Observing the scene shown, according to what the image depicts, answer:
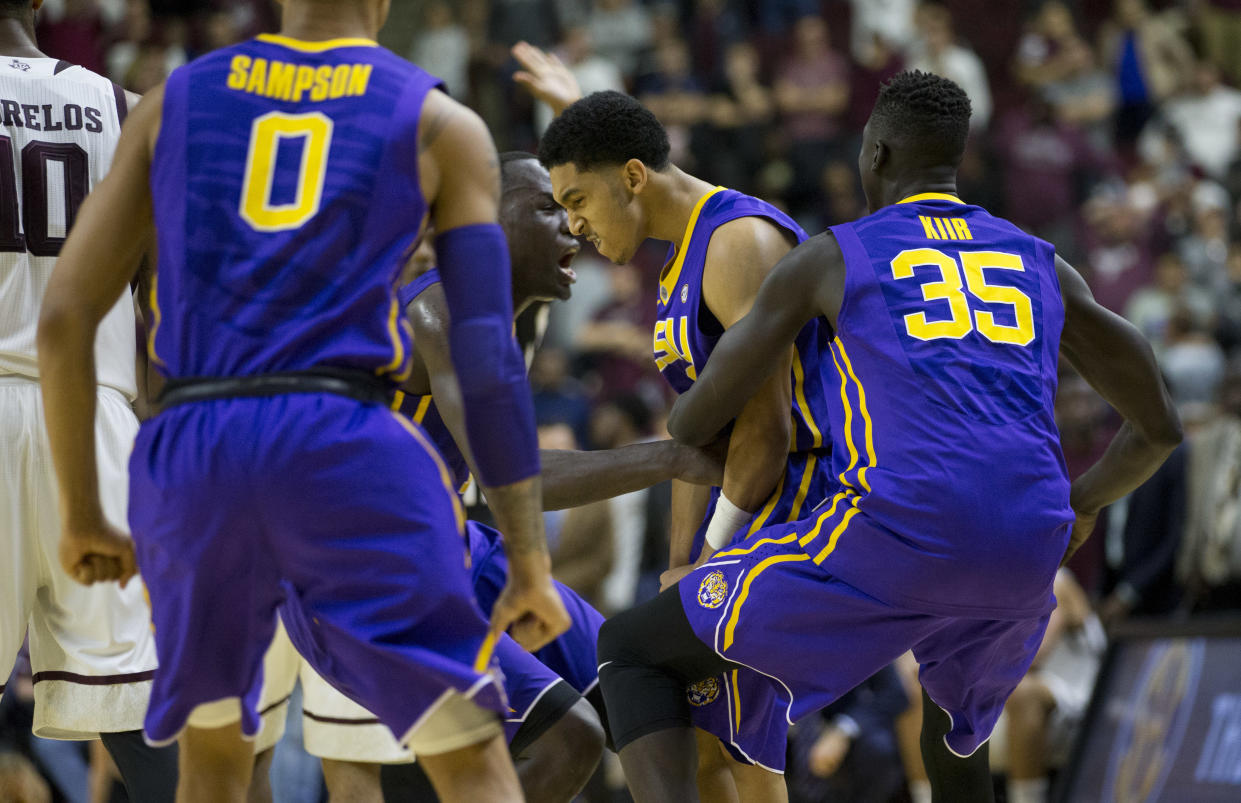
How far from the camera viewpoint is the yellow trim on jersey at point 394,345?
2.82m

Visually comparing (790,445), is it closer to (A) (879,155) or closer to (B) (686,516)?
(B) (686,516)

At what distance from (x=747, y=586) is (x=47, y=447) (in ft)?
6.27

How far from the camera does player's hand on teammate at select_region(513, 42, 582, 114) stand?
5.03 meters

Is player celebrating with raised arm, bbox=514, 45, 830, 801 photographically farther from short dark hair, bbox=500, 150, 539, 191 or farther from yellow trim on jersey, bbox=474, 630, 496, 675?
yellow trim on jersey, bbox=474, 630, 496, 675

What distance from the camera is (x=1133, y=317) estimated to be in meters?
11.7

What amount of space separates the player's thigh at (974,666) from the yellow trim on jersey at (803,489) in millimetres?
501

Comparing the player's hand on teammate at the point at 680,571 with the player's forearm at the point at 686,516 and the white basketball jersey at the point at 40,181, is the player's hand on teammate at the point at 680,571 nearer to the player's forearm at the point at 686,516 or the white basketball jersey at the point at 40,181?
the player's forearm at the point at 686,516

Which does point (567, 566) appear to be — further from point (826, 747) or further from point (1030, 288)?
point (1030, 288)

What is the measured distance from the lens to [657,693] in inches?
156

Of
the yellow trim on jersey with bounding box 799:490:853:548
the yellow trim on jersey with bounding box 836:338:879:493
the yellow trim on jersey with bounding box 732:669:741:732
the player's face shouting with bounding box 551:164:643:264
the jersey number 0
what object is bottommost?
the yellow trim on jersey with bounding box 732:669:741:732

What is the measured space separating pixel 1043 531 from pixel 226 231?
7.03 ft

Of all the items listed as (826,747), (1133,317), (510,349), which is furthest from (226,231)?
(1133,317)

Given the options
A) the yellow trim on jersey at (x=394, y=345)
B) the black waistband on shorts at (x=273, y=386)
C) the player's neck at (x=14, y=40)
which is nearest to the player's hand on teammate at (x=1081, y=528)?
the yellow trim on jersey at (x=394, y=345)

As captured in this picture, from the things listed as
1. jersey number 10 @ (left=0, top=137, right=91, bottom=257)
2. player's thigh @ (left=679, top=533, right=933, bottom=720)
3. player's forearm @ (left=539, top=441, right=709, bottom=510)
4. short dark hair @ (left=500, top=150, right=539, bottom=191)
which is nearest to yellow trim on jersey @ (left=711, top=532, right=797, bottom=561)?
player's thigh @ (left=679, top=533, right=933, bottom=720)
